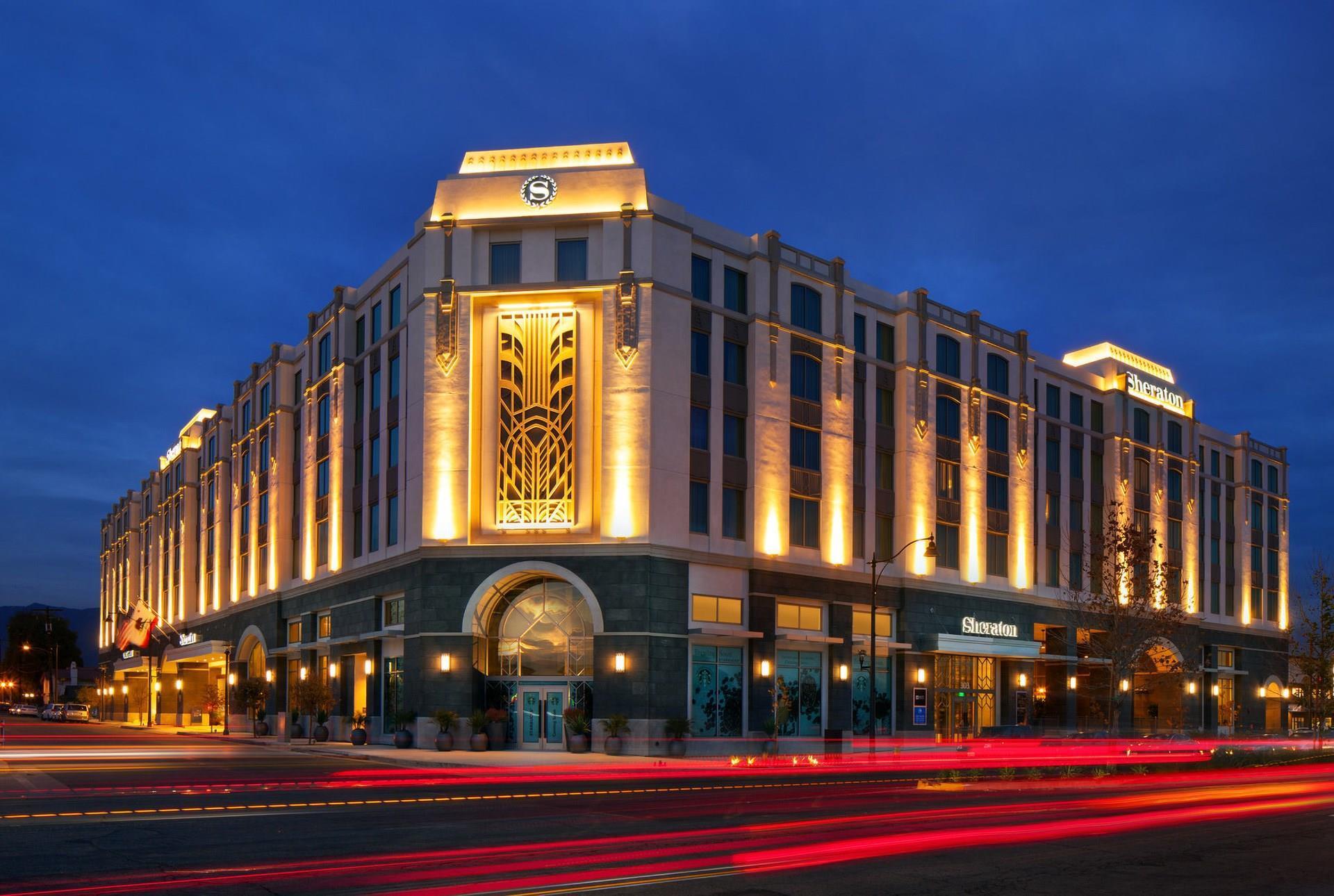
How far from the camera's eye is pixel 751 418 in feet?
168

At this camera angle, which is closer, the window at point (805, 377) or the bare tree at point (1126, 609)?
the bare tree at point (1126, 609)

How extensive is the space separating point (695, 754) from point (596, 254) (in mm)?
19769

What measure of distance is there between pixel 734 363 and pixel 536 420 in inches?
353

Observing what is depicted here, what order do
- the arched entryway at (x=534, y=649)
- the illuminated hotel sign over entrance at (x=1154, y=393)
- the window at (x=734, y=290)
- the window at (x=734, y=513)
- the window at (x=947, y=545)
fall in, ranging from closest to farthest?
the arched entryway at (x=534, y=649) < the window at (x=734, y=513) < the window at (x=734, y=290) < the window at (x=947, y=545) < the illuminated hotel sign over entrance at (x=1154, y=393)

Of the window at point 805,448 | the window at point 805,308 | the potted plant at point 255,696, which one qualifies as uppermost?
the window at point 805,308

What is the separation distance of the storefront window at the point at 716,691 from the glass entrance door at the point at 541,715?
5.13 m

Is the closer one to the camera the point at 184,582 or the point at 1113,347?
the point at 1113,347

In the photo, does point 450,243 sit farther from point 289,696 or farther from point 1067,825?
point 1067,825

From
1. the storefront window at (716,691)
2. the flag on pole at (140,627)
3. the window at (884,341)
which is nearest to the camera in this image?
the storefront window at (716,691)

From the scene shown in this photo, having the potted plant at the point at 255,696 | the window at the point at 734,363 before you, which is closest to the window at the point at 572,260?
the window at the point at 734,363

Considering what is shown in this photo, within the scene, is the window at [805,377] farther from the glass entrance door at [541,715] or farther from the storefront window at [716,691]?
the glass entrance door at [541,715]

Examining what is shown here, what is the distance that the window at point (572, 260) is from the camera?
1907 inches

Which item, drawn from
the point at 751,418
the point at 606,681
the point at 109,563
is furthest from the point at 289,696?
the point at 109,563

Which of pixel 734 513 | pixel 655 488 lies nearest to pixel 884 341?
pixel 734 513
